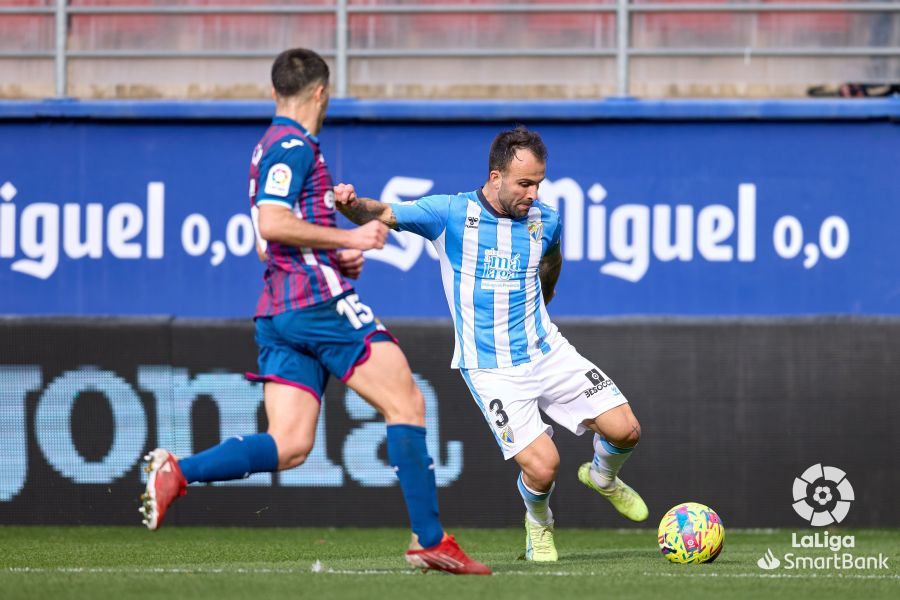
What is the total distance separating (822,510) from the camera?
9.38 metres

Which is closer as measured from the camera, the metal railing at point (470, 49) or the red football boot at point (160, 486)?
the red football boot at point (160, 486)

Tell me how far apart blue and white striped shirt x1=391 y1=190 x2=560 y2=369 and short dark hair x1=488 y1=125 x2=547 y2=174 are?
0.24 meters

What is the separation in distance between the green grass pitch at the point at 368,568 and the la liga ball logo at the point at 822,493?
0.75 feet

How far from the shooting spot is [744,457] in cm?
921

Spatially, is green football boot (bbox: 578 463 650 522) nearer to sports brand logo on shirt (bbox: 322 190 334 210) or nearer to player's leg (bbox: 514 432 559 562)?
player's leg (bbox: 514 432 559 562)

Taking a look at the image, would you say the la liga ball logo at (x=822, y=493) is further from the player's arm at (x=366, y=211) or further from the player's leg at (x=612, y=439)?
the player's arm at (x=366, y=211)

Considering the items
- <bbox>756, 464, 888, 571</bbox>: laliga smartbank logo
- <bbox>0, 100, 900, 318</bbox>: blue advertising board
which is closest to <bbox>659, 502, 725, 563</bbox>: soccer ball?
<bbox>756, 464, 888, 571</bbox>: laliga smartbank logo

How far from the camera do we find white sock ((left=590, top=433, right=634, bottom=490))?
7137 millimetres

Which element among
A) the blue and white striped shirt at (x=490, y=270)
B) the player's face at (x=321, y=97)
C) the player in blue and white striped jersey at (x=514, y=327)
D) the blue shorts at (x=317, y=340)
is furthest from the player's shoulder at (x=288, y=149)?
the blue and white striped shirt at (x=490, y=270)

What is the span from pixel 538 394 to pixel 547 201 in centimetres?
392

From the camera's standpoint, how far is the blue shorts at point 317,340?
5.50 metres

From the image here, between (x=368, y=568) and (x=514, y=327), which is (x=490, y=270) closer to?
(x=514, y=327)

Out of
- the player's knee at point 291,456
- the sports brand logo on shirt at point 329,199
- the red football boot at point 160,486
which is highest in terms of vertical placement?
the sports brand logo on shirt at point 329,199

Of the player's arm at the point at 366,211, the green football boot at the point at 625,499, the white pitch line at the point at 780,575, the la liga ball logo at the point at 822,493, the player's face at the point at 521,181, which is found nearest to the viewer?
the white pitch line at the point at 780,575
